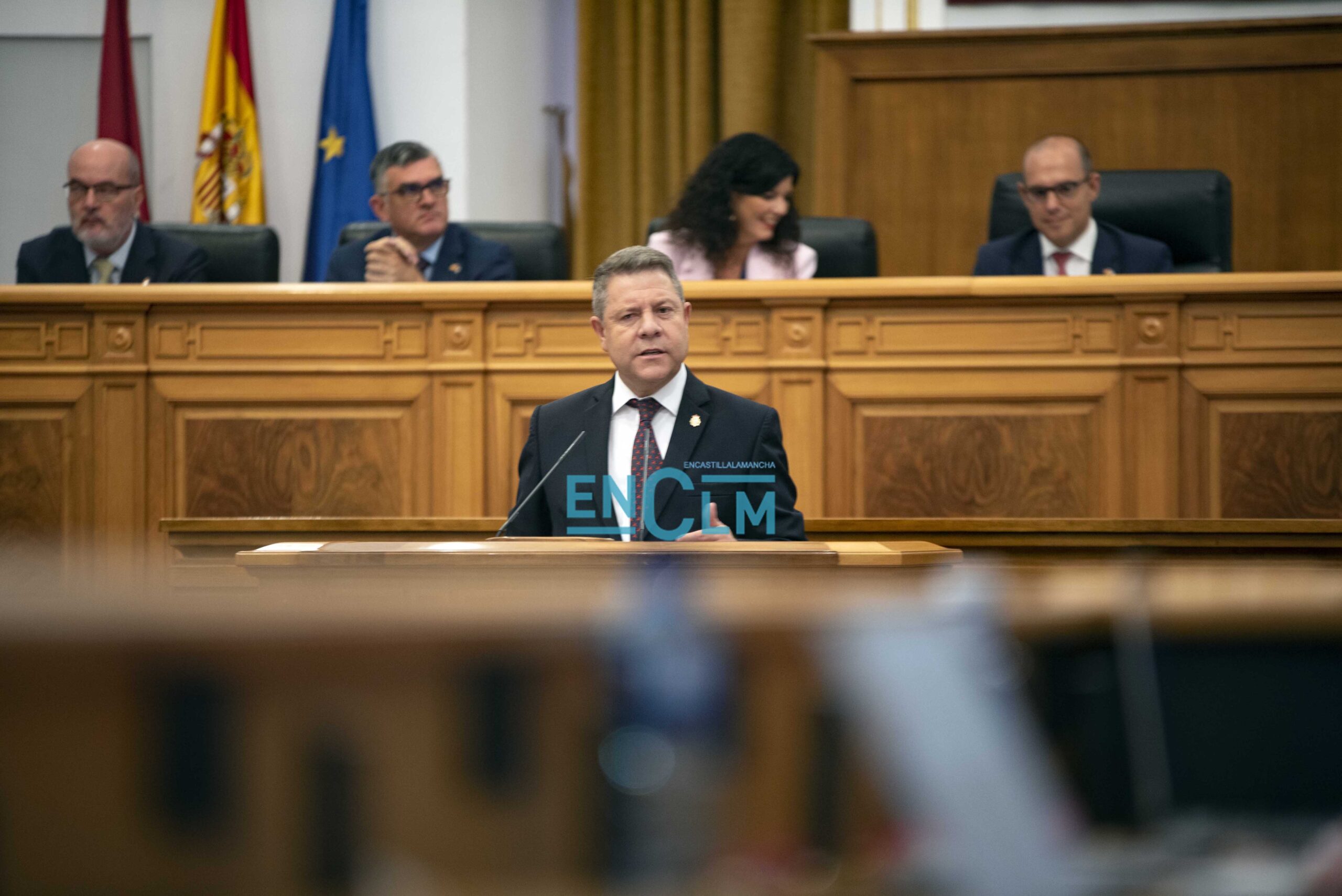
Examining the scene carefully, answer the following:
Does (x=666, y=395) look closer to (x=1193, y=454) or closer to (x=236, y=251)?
(x=1193, y=454)

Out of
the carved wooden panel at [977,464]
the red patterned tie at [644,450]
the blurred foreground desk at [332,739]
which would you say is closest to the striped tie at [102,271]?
the red patterned tie at [644,450]

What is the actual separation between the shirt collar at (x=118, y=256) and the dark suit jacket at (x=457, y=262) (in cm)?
62

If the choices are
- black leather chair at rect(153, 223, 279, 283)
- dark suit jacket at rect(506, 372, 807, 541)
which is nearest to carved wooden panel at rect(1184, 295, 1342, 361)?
dark suit jacket at rect(506, 372, 807, 541)

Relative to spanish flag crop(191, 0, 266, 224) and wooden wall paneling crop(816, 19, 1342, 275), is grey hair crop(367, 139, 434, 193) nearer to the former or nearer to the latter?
wooden wall paneling crop(816, 19, 1342, 275)

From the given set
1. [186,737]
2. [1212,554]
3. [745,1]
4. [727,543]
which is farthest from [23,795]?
[745,1]

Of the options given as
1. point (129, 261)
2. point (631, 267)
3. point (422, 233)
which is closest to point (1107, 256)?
point (631, 267)

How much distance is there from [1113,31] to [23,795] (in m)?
5.36

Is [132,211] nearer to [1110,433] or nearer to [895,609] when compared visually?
[1110,433]

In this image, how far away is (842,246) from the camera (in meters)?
4.27

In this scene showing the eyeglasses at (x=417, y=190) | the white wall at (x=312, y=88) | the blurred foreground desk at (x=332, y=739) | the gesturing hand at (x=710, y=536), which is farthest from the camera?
the white wall at (x=312, y=88)

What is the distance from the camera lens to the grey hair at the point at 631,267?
8.63 ft

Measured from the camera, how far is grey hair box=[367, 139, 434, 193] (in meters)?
4.20

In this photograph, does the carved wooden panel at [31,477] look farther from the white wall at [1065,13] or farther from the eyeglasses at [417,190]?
the white wall at [1065,13]

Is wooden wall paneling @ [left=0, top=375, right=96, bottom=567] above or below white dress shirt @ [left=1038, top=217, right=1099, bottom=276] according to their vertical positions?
below
